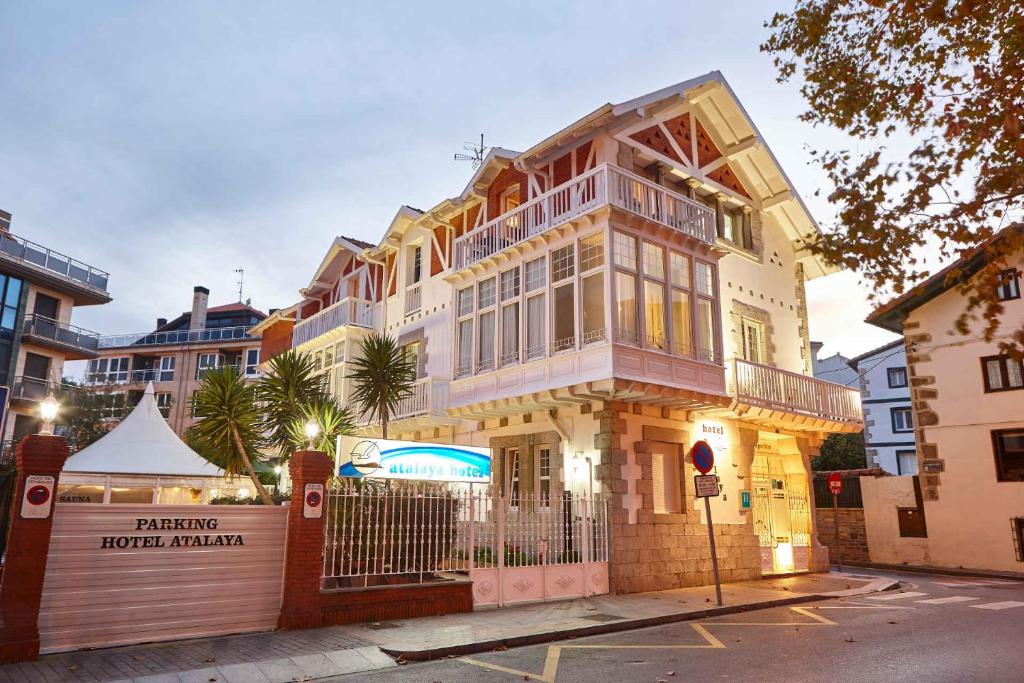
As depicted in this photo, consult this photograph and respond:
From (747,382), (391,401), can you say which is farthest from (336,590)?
(747,382)

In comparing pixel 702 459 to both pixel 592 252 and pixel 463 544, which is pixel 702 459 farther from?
pixel 592 252

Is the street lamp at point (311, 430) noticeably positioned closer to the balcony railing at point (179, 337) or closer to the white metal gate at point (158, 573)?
the white metal gate at point (158, 573)

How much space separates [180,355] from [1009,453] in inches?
1901

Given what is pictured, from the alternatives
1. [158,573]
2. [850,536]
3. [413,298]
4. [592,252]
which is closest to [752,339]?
[592,252]

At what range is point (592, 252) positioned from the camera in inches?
583

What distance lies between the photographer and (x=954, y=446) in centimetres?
2089

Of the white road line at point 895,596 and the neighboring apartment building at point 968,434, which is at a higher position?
the neighboring apartment building at point 968,434

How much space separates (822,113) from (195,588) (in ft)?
31.1

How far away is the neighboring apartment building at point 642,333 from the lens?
47.2 feet

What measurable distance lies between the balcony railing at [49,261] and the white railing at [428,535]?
2956 centimetres

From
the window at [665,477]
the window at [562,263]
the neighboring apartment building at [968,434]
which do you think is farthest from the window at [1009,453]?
the window at [562,263]

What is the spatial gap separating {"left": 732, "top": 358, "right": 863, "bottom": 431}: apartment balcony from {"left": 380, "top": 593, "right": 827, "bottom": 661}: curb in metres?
4.75

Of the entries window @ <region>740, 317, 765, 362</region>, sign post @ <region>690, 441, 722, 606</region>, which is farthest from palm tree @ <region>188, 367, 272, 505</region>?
window @ <region>740, 317, 765, 362</region>

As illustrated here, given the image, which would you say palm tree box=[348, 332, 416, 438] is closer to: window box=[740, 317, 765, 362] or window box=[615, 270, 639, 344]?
window box=[615, 270, 639, 344]
